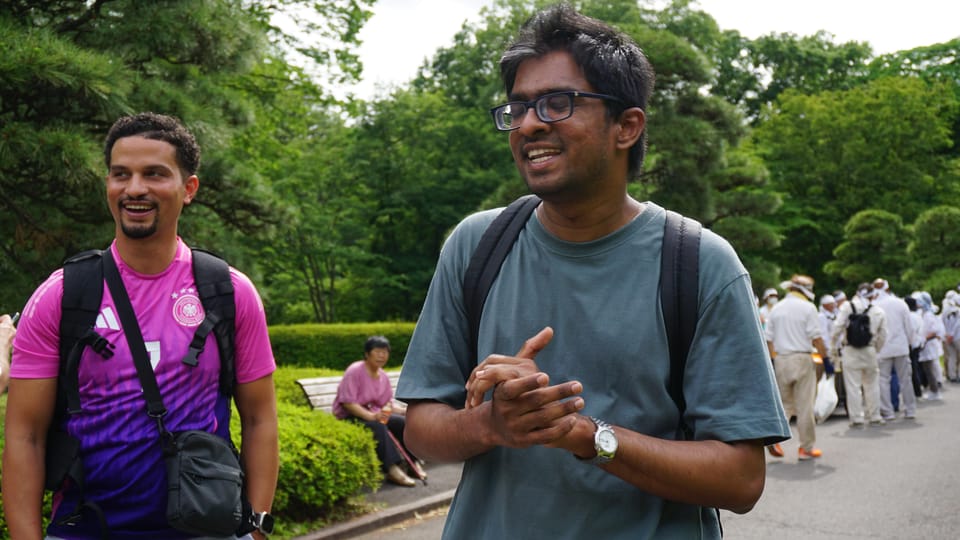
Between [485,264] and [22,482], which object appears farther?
[22,482]

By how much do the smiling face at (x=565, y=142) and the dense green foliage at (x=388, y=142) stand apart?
5.91 metres

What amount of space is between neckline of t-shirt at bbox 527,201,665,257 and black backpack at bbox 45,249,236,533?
1.26 meters

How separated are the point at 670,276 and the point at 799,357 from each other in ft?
32.5

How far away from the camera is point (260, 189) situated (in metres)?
9.77

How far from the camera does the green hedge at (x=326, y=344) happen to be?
71.4ft

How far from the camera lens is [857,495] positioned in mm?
8773

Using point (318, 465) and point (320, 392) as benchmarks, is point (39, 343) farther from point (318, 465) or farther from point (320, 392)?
point (320, 392)

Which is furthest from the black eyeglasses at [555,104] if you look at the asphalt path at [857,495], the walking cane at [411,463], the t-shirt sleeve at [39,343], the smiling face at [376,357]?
the smiling face at [376,357]

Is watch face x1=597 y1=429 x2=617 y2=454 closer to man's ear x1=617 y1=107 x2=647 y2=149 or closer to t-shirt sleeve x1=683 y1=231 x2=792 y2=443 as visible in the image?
t-shirt sleeve x1=683 y1=231 x2=792 y2=443

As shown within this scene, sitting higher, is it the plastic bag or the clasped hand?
the clasped hand

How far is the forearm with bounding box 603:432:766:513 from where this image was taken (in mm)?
1651

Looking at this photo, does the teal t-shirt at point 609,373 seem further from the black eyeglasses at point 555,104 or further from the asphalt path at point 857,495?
the asphalt path at point 857,495

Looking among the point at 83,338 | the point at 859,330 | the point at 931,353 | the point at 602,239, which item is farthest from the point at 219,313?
the point at 931,353

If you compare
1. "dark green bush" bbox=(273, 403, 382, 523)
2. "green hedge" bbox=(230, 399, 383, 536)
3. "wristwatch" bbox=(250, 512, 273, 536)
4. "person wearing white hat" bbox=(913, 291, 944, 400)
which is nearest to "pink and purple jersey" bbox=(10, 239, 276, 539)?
"wristwatch" bbox=(250, 512, 273, 536)
